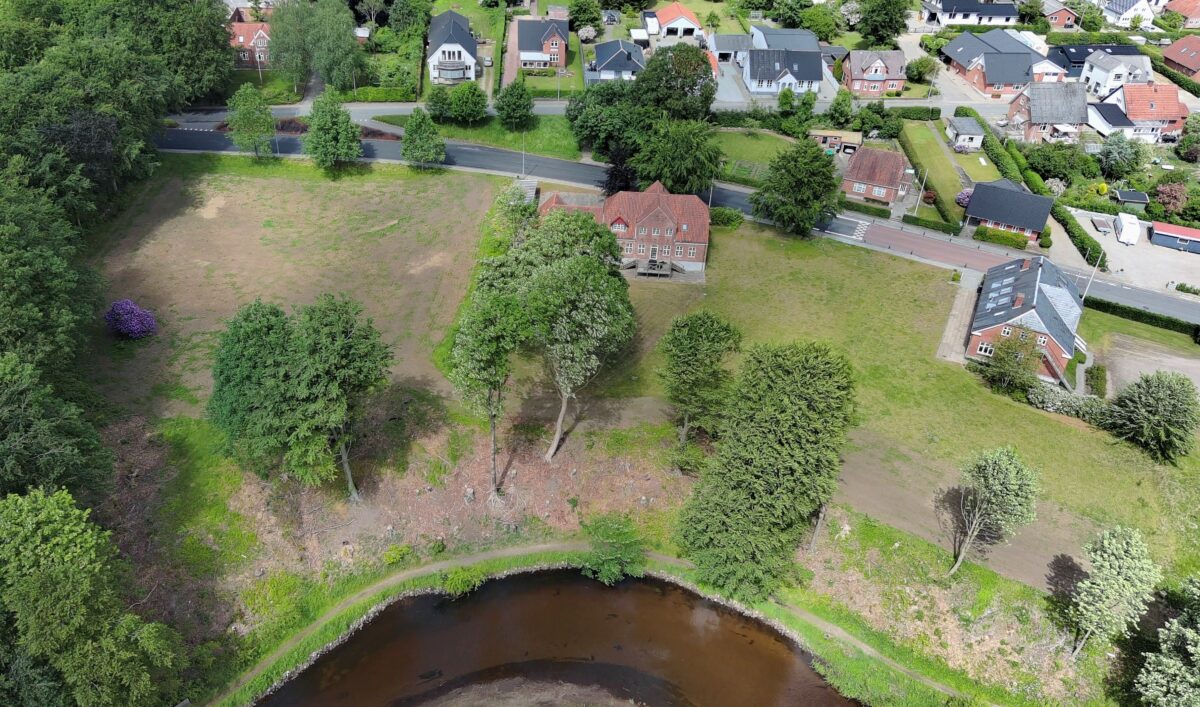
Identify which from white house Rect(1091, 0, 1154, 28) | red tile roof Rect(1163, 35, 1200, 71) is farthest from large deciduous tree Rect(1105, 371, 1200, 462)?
white house Rect(1091, 0, 1154, 28)

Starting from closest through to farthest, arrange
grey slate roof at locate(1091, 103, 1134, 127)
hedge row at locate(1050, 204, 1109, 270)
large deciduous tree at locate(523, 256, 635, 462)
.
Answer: large deciduous tree at locate(523, 256, 635, 462), hedge row at locate(1050, 204, 1109, 270), grey slate roof at locate(1091, 103, 1134, 127)

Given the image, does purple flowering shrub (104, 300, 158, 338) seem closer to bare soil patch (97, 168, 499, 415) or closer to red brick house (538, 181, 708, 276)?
bare soil patch (97, 168, 499, 415)

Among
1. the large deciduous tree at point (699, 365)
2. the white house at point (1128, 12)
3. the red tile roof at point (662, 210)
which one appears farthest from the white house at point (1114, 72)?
the large deciduous tree at point (699, 365)

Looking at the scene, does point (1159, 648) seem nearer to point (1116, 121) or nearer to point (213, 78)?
point (1116, 121)

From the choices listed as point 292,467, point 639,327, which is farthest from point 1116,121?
point 292,467

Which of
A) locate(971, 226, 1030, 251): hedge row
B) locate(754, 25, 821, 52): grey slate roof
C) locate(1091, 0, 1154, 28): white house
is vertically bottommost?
locate(971, 226, 1030, 251): hedge row

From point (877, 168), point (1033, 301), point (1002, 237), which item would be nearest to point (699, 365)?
point (1033, 301)

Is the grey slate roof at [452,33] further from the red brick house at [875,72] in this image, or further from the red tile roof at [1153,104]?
the red tile roof at [1153,104]
